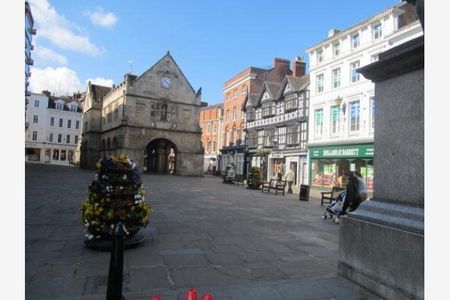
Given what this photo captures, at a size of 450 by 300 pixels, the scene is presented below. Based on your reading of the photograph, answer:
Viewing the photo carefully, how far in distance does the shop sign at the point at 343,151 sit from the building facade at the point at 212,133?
2418cm

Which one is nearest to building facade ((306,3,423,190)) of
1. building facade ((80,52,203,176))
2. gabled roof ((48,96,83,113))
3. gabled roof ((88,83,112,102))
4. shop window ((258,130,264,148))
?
shop window ((258,130,264,148))

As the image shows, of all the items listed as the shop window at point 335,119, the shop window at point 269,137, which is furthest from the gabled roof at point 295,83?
the shop window at point 335,119

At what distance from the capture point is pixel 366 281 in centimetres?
366

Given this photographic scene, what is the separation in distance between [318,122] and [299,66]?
11.1 metres

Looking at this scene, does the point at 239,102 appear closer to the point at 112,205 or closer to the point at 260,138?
the point at 260,138

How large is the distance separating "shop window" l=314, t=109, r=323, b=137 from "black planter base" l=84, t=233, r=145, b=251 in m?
25.9

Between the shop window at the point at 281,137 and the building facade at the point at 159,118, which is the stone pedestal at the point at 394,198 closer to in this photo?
the shop window at the point at 281,137

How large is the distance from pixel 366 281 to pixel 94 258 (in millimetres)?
3685

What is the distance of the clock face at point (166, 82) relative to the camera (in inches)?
1524

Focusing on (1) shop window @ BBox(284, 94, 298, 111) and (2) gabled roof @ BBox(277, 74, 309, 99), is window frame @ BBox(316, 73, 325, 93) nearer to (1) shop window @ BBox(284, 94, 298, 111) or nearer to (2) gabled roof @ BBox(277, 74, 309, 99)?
(2) gabled roof @ BBox(277, 74, 309, 99)

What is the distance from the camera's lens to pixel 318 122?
30125 millimetres

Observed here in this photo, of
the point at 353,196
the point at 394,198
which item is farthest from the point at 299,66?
the point at 394,198

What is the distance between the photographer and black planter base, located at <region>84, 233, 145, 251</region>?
534 cm
